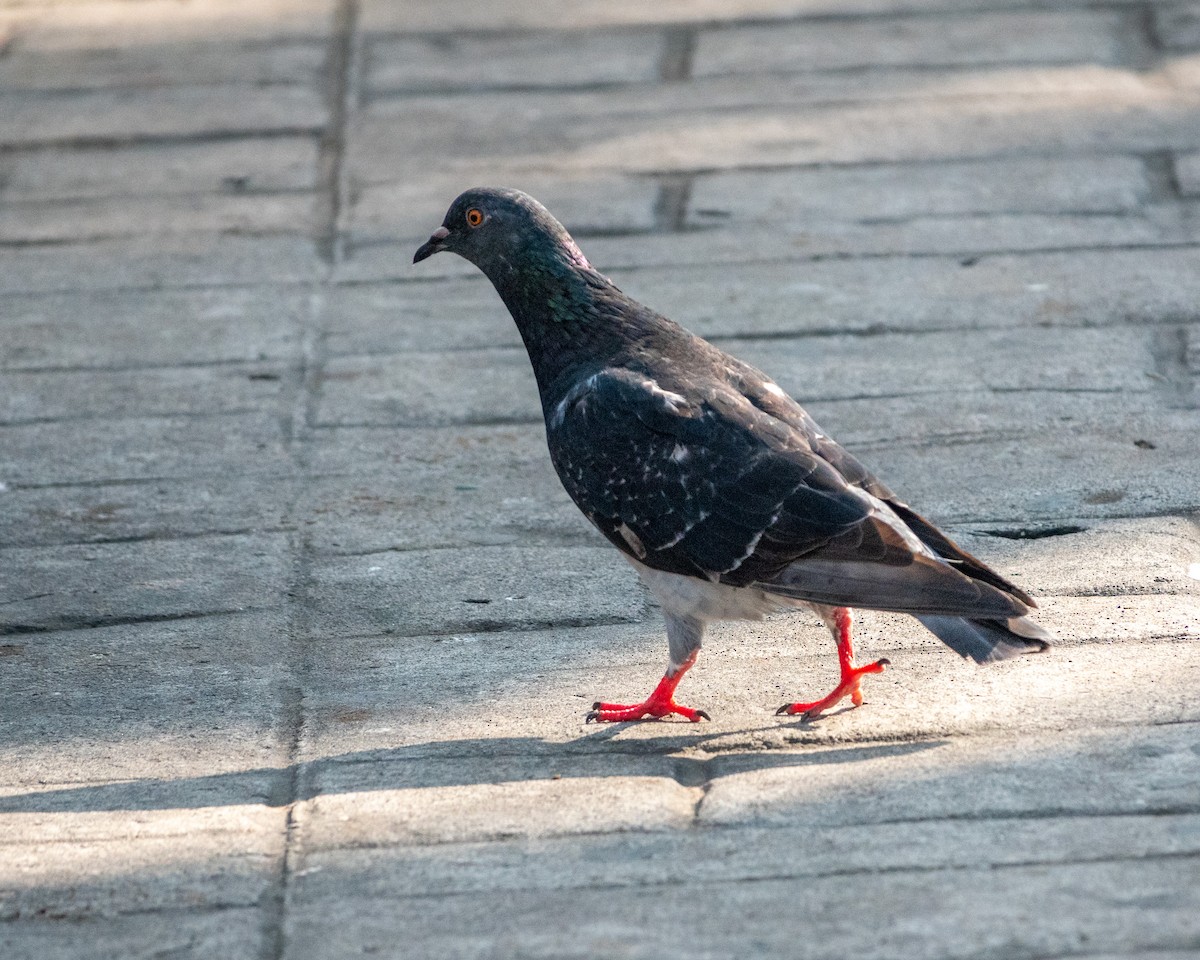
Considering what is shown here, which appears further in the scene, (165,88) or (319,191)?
(165,88)

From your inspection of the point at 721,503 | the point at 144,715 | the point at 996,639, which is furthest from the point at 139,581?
the point at 996,639

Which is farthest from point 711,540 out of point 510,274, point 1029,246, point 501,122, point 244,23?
point 244,23

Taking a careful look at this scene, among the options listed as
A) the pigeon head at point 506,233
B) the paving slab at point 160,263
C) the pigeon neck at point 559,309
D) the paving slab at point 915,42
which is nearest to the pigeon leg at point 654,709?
the pigeon neck at point 559,309

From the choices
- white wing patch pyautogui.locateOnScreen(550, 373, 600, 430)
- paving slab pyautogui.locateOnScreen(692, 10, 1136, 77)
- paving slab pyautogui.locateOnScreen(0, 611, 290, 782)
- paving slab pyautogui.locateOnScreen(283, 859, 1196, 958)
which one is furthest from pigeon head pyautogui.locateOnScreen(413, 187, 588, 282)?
paving slab pyautogui.locateOnScreen(692, 10, 1136, 77)

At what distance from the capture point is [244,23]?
29.7 feet

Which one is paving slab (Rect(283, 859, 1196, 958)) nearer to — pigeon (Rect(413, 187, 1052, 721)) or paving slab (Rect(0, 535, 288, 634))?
pigeon (Rect(413, 187, 1052, 721))

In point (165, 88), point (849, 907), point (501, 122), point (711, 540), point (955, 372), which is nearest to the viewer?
point (849, 907)

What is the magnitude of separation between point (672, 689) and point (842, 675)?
1.24 feet

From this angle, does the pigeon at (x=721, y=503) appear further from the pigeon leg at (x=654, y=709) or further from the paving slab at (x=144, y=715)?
the paving slab at (x=144, y=715)

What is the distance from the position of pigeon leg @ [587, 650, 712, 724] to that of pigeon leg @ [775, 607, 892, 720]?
199mm

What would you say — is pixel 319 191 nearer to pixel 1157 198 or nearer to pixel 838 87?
pixel 838 87

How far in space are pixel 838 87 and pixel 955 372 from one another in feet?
9.22

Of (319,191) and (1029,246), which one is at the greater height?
(1029,246)

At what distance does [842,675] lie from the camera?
3.72m
